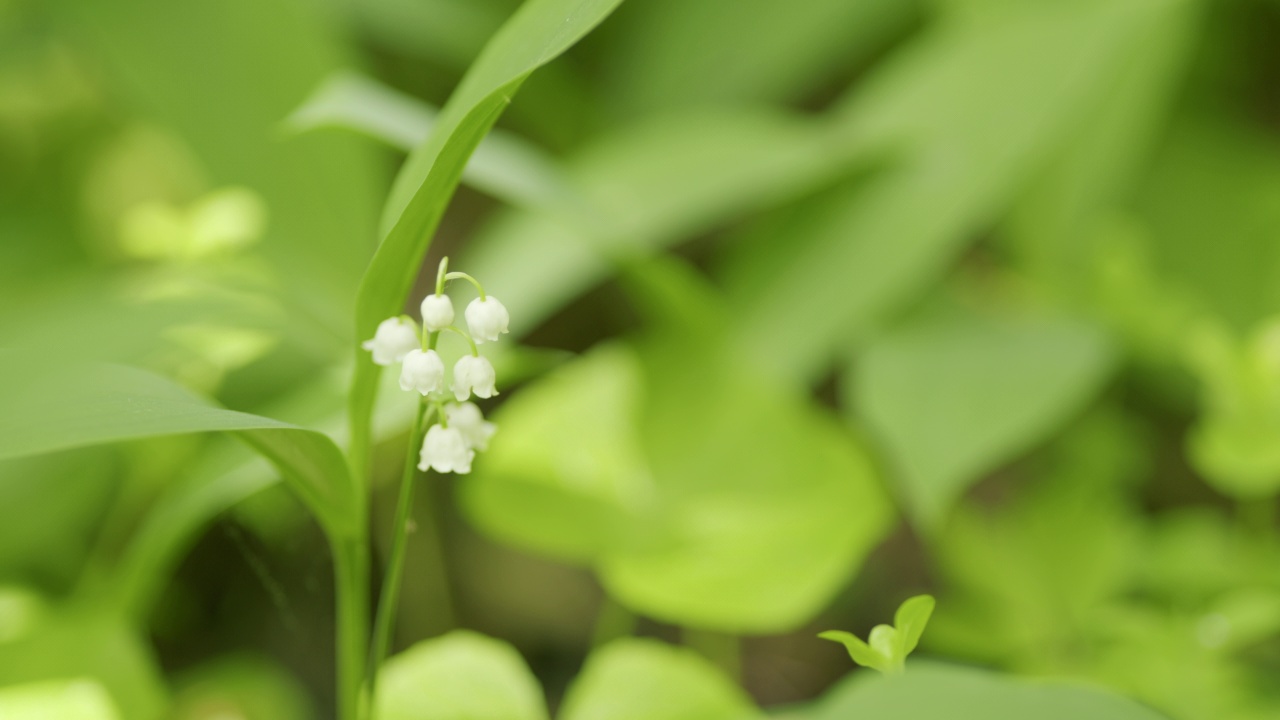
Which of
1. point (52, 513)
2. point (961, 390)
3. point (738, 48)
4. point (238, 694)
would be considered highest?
point (738, 48)

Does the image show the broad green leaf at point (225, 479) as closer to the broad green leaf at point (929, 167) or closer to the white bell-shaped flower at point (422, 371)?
the white bell-shaped flower at point (422, 371)

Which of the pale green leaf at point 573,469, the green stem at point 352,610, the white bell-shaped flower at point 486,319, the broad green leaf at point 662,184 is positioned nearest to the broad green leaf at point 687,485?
the pale green leaf at point 573,469

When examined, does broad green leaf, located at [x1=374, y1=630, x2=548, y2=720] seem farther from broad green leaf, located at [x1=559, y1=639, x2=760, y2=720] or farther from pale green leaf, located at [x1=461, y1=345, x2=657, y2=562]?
pale green leaf, located at [x1=461, y1=345, x2=657, y2=562]

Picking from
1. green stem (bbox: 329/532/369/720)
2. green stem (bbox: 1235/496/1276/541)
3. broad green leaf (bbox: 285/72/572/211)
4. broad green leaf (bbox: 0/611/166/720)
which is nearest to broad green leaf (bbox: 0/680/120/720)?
broad green leaf (bbox: 0/611/166/720)

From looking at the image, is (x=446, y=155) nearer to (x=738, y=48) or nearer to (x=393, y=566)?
(x=393, y=566)

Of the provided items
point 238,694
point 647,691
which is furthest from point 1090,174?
point 238,694

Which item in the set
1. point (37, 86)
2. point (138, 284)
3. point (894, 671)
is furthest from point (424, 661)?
point (37, 86)

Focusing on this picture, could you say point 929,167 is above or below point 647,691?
above
